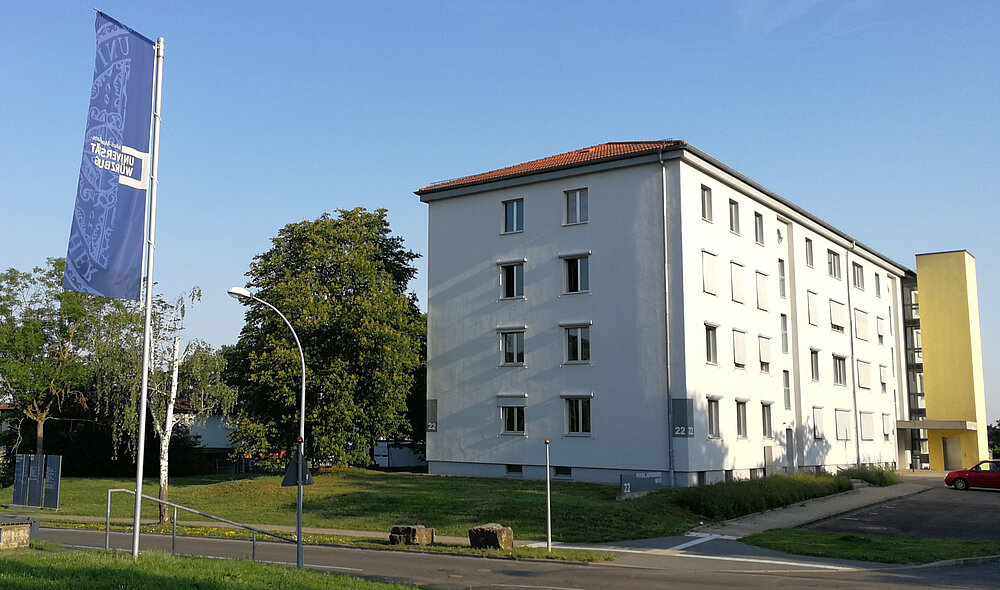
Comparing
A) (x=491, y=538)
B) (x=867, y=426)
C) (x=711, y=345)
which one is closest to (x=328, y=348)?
(x=711, y=345)

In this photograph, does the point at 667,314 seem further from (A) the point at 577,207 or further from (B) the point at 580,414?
(A) the point at 577,207

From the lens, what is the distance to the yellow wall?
60031 mm

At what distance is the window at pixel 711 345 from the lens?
119ft

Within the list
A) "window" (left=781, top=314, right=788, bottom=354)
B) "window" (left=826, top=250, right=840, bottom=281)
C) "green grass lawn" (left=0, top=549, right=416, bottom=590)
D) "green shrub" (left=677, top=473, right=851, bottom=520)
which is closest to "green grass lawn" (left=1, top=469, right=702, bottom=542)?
"green shrub" (left=677, top=473, right=851, bottom=520)

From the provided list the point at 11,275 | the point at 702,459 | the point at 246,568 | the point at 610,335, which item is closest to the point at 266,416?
the point at 610,335

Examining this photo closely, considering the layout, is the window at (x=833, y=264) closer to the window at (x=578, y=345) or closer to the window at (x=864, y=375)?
the window at (x=864, y=375)

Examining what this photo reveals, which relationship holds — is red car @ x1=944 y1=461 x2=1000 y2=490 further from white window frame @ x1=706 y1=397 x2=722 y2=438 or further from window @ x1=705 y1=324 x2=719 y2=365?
window @ x1=705 y1=324 x2=719 y2=365

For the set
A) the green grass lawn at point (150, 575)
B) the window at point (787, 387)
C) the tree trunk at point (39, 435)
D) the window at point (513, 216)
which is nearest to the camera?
the green grass lawn at point (150, 575)

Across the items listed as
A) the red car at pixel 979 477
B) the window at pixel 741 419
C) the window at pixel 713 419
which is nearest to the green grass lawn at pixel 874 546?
the window at pixel 713 419

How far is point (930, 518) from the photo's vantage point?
2875 cm

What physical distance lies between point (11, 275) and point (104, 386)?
23.7 meters

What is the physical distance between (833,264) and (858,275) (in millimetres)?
5333

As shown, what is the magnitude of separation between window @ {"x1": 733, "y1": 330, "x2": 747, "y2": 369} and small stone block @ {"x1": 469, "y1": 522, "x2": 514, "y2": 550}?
803 inches

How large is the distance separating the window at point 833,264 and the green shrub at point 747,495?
18882mm
